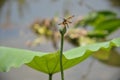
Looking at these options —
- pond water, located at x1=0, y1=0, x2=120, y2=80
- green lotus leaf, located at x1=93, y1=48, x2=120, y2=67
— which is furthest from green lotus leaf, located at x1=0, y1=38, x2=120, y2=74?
green lotus leaf, located at x1=93, y1=48, x2=120, y2=67

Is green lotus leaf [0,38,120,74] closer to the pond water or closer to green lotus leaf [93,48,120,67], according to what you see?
the pond water

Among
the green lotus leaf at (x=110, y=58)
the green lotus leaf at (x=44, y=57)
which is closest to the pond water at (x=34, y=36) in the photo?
the green lotus leaf at (x=110, y=58)

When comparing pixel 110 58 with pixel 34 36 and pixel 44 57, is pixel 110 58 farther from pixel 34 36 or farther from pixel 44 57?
pixel 44 57

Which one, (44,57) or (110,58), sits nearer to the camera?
(44,57)

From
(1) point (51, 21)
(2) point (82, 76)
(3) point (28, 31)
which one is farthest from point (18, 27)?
(2) point (82, 76)

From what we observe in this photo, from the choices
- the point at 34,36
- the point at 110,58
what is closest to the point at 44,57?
the point at 110,58
